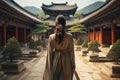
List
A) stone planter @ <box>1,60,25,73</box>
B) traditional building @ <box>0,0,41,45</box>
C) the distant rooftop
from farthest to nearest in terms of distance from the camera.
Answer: the distant rooftop, traditional building @ <box>0,0,41,45</box>, stone planter @ <box>1,60,25,73</box>

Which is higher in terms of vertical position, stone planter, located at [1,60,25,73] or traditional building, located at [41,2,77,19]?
traditional building, located at [41,2,77,19]

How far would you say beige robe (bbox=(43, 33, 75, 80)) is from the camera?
418 cm

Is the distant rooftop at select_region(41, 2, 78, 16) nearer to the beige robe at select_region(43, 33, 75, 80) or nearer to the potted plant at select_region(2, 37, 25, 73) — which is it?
the potted plant at select_region(2, 37, 25, 73)

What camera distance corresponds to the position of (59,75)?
431 centimetres

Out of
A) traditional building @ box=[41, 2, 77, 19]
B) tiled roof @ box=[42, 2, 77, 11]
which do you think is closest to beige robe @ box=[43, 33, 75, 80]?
traditional building @ box=[41, 2, 77, 19]

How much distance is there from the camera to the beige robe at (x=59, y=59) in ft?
13.7

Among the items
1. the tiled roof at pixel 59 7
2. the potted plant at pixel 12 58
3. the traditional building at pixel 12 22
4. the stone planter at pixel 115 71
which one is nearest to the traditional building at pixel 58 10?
the tiled roof at pixel 59 7

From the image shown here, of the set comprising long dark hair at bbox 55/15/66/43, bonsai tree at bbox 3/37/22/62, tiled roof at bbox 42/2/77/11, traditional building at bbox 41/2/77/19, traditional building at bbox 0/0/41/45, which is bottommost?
→ bonsai tree at bbox 3/37/22/62

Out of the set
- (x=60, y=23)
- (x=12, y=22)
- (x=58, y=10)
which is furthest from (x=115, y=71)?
(x=58, y=10)

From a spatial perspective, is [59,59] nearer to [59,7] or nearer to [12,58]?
[12,58]

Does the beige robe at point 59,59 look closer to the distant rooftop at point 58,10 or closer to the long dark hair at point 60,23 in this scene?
the long dark hair at point 60,23

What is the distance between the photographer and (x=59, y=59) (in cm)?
424

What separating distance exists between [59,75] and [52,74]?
16 centimetres

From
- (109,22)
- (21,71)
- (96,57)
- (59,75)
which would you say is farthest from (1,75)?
(109,22)
